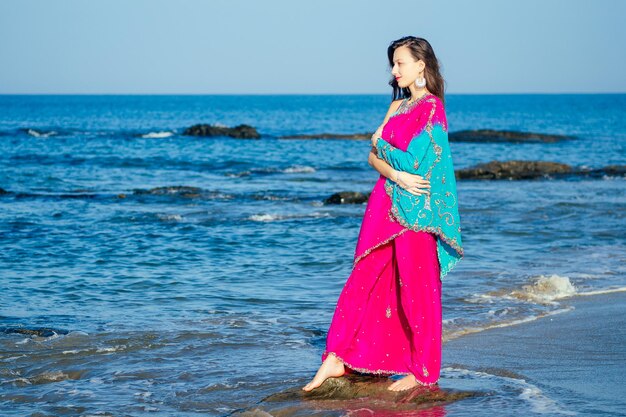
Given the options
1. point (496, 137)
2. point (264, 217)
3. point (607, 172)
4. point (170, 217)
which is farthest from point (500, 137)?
point (170, 217)

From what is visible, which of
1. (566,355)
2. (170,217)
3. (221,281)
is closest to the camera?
(566,355)

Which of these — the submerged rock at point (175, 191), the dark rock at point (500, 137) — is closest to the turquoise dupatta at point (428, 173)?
the submerged rock at point (175, 191)

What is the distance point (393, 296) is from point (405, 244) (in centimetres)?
36

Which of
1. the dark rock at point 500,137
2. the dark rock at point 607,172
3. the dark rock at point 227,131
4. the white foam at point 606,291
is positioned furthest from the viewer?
the dark rock at point 227,131

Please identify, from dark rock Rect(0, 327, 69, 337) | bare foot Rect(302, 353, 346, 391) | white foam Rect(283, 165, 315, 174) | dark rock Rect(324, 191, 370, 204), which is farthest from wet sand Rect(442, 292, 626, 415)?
white foam Rect(283, 165, 315, 174)

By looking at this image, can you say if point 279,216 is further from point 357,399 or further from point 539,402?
point 539,402

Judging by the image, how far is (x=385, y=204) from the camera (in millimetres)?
4977

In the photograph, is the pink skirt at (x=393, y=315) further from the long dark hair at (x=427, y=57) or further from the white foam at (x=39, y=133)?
the white foam at (x=39, y=133)

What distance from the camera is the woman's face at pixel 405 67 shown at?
4887 millimetres

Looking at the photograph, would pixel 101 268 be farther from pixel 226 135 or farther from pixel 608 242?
pixel 226 135

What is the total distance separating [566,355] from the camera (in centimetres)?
614

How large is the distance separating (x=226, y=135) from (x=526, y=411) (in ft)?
149

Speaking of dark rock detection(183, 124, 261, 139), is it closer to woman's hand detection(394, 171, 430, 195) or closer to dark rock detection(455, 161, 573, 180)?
dark rock detection(455, 161, 573, 180)

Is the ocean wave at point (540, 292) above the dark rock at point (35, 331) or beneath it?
beneath
